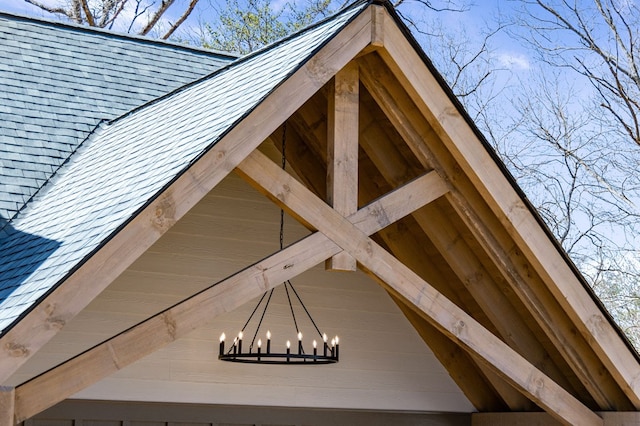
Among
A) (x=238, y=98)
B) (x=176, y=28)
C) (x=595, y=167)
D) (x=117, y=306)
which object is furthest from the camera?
(x=176, y=28)

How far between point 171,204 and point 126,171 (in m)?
1.10

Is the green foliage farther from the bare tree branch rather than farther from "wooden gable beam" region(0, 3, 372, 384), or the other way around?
"wooden gable beam" region(0, 3, 372, 384)

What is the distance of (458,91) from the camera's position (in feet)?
54.0

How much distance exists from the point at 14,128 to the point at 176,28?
32.9 ft

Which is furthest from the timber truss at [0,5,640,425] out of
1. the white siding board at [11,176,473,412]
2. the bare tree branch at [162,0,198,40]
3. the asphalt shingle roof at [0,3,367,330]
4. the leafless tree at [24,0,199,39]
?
the bare tree branch at [162,0,198,40]

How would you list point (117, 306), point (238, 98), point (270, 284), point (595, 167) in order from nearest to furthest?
1. point (270, 284)
2. point (238, 98)
3. point (117, 306)
4. point (595, 167)

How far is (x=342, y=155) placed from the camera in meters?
5.33

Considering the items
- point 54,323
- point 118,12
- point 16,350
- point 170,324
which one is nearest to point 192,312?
point 170,324

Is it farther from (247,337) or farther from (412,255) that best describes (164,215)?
(412,255)

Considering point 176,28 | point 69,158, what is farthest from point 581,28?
point 69,158

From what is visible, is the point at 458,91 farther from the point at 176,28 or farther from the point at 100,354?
the point at 100,354

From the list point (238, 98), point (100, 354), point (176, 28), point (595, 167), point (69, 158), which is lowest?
point (100, 354)

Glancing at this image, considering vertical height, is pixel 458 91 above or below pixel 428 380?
above

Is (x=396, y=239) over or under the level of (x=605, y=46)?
under
